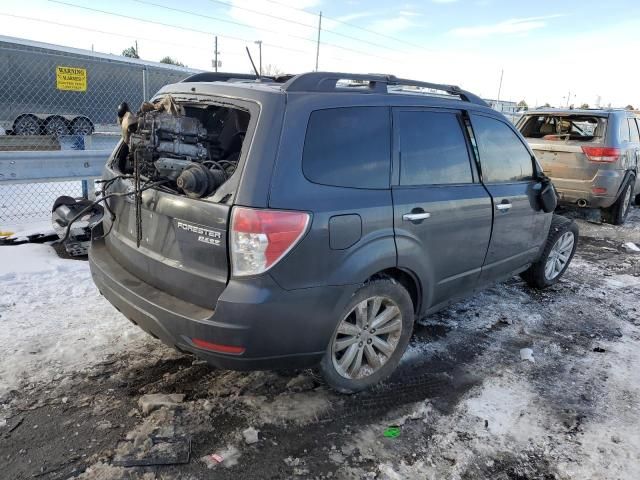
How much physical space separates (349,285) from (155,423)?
1294mm

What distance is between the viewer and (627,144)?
792cm

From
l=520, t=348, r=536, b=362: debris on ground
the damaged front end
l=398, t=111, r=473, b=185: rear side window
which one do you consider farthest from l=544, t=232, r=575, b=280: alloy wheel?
the damaged front end

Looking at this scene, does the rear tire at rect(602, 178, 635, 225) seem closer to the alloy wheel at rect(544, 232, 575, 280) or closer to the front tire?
the alloy wheel at rect(544, 232, 575, 280)

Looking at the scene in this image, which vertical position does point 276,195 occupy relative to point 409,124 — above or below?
below

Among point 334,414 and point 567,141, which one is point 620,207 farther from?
point 334,414

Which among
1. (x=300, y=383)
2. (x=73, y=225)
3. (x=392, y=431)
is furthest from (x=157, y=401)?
(x=73, y=225)

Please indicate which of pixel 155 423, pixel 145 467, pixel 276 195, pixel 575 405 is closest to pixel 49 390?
pixel 155 423

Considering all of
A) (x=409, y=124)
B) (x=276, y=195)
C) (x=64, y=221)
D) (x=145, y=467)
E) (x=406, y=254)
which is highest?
(x=409, y=124)

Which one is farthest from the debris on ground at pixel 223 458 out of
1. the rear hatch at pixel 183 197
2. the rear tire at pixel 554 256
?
the rear tire at pixel 554 256

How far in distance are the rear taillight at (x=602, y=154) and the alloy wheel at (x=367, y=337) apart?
6031 millimetres

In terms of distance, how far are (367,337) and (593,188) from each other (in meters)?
6.25

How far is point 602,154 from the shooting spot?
24.8 ft

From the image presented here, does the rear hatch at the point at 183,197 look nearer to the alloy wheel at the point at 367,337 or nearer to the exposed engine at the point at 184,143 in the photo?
the exposed engine at the point at 184,143

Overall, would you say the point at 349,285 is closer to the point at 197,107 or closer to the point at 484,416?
the point at 484,416
